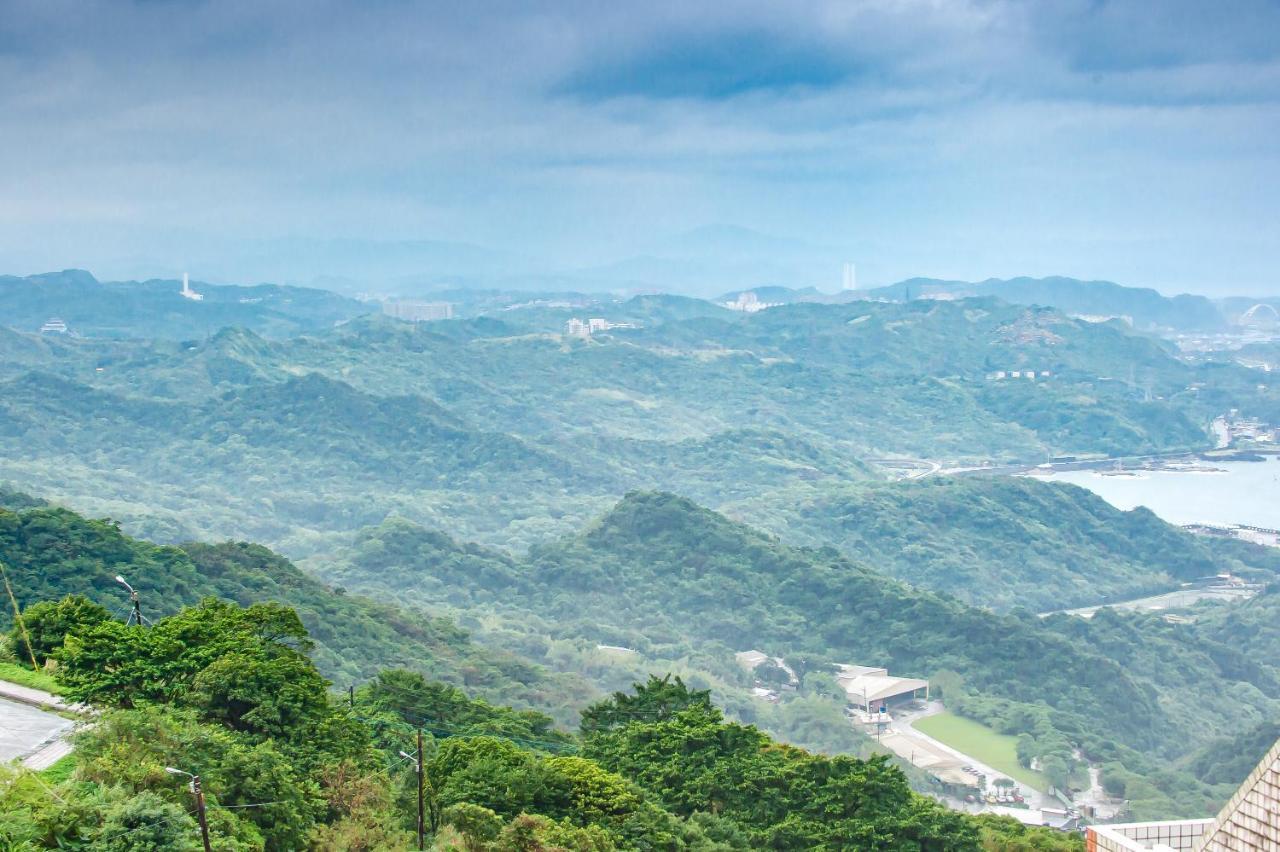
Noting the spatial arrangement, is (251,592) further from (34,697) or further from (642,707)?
(34,697)

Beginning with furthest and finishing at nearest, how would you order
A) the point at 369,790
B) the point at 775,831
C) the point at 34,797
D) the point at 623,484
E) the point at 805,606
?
the point at 623,484 → the point at 805,606 → the point at 775,831 → the point at 369,790 → the point at 34,797

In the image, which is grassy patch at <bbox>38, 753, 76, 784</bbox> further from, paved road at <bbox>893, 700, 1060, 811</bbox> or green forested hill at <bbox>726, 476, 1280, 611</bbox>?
green forested hill at <bbox>726, 476, 1280, 611</bbox>

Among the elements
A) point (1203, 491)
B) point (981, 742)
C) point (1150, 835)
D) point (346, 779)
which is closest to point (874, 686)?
point (981, 742)

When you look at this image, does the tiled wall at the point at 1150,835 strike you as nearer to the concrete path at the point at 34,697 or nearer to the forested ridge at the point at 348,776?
the forested ridge at the point at 348,776

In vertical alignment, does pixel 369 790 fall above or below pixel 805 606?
above

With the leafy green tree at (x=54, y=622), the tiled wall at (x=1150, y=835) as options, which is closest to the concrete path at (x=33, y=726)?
the leafy green tree at (x=54, y=622)

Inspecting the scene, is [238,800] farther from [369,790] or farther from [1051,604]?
[1051,604]

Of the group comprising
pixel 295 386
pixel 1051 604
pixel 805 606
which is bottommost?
pixel 1051 604

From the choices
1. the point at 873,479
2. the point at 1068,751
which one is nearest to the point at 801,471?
the point at 873,479

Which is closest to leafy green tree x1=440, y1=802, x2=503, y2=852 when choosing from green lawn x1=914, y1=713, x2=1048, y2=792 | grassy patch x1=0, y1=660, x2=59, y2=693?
grassy patch x1=0, y1=660, x2=59, y2=693
